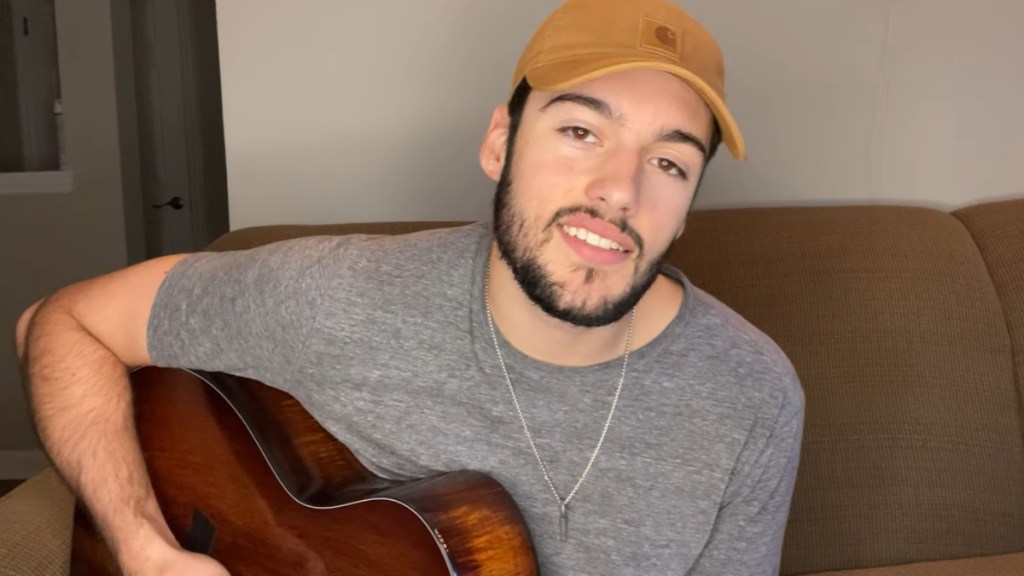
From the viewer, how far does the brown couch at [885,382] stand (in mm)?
1427

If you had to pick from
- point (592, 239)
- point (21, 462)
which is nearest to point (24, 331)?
point (592, 239)

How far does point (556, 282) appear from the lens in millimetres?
984

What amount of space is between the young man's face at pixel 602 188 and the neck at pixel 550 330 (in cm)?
5

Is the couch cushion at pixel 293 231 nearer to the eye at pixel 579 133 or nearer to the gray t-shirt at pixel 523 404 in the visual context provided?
the gray t-shirt at pixel 523 404

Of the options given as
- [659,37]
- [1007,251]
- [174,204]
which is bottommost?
[174,204]

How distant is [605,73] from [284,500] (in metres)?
0.58

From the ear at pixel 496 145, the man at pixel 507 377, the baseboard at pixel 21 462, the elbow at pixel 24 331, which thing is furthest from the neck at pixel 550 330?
the baseboard at pixel 21 462

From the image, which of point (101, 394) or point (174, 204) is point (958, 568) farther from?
point (174, 204)

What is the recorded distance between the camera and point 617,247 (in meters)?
0.97

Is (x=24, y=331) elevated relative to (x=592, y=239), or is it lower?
lower

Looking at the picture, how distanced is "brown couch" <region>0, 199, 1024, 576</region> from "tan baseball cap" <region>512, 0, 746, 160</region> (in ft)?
1.68

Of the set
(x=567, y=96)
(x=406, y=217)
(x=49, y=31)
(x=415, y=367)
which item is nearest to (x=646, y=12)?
(x=567, y=96)

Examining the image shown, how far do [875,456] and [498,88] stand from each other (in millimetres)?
904

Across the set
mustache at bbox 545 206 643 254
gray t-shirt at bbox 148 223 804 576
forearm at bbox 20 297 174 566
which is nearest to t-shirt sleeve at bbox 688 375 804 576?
gray t-shirt at bbox 148 223 804 576
